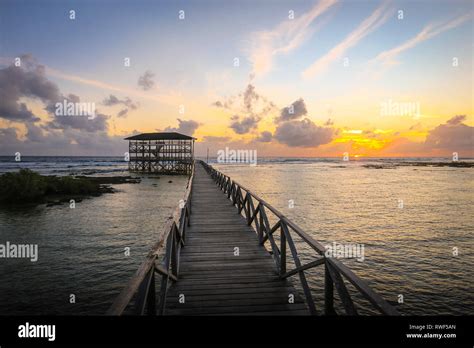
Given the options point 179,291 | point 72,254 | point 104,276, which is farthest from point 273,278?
point 72,254

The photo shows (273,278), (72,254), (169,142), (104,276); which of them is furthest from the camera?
(169,142)

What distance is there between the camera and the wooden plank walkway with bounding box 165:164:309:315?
430 cm

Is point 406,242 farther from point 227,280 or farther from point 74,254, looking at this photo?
point 74,254

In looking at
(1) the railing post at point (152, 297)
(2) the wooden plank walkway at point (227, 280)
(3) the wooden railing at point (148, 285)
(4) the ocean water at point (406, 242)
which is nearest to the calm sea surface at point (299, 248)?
(4) the ocean water at point (406, 242)

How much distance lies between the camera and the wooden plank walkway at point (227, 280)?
→ 4301 mm

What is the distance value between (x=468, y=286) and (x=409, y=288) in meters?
1.71

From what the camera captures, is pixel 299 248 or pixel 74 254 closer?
pixel 74 254

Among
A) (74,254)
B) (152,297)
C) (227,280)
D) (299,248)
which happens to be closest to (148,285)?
(152,297)

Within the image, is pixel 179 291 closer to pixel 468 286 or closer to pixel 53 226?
pixel 468 286

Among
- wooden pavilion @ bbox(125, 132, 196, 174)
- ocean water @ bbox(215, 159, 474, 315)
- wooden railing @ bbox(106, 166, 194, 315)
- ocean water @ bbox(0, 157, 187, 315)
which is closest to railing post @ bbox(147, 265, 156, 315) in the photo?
wooden railing @ bbox(106, 166, 194, 315)

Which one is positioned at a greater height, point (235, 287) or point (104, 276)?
point (235, 287)

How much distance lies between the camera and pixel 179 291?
480 cm

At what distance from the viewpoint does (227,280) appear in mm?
5203

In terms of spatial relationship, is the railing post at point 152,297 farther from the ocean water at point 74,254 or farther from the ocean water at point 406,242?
the ocean water at point 406,242
